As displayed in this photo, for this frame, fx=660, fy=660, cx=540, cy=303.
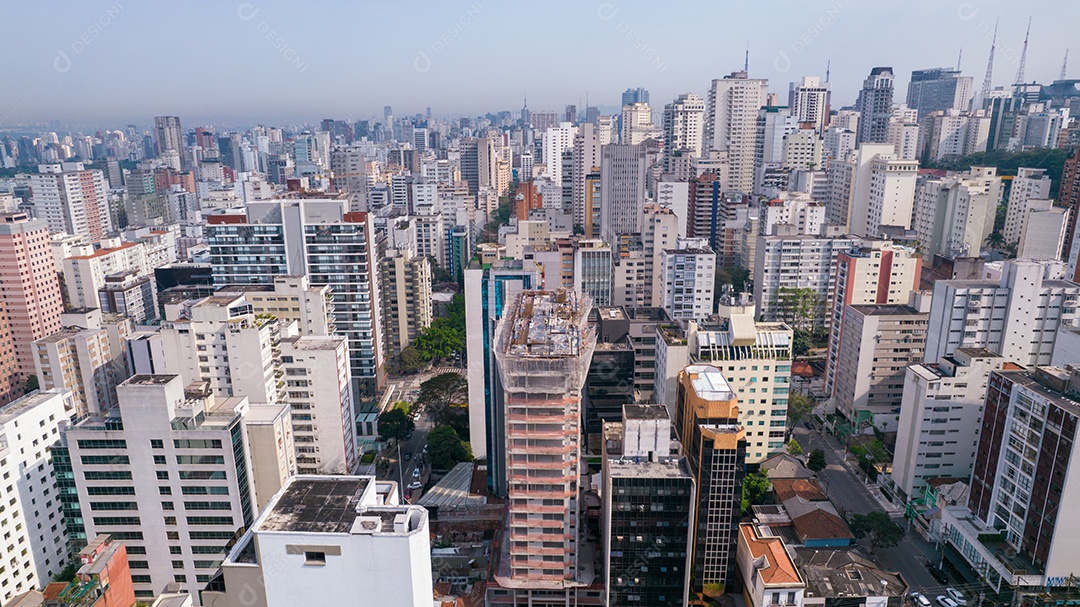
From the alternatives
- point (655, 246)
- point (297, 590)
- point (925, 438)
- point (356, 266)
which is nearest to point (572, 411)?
point (297, 590)

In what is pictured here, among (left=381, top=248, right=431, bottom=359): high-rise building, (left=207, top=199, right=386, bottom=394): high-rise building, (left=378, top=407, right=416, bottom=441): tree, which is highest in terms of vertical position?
(left=207, top=199, right=386, bottom=394): high-rise building

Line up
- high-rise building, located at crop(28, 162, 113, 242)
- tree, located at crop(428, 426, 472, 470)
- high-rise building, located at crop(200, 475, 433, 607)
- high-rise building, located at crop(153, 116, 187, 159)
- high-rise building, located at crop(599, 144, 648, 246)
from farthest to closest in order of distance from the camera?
high-rise building, located at crop(153, 116, 187, 159)
high-rise building, located at crop(28, 162, 113, 242)
high-rise building, located at crop(599, 144, 648, 246)
tree, located at crop(428, 426, 472, 470)
high-rise building, located at crop(200, 475, 433, 607)

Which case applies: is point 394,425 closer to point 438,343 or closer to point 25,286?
point 438,343

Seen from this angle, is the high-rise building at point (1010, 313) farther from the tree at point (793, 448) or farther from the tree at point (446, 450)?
the tree at point (446, 450)

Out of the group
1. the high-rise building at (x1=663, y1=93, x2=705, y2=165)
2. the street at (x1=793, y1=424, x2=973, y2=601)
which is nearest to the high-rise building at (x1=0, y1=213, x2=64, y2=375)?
the street at (x1=793, y1=424, x2=973, y2=601)

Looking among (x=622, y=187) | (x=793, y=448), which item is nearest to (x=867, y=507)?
(x=793, y=448)

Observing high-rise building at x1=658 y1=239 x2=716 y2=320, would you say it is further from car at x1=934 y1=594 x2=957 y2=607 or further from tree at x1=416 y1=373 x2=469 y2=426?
car at x1=934 y1=594 x2=957 y2=607

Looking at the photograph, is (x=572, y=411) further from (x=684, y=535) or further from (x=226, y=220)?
(x=226, y=220)

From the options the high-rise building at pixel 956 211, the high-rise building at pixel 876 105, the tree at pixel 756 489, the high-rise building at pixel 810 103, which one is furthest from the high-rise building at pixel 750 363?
the high-rise building at pixel 810 103
